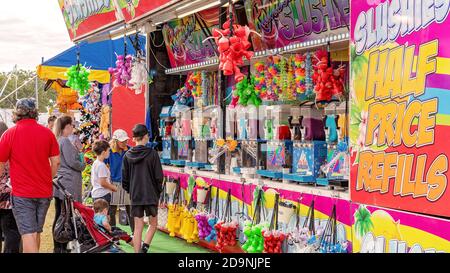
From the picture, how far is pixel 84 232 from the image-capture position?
682 cm

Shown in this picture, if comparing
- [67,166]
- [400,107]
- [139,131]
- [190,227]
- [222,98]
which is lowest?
[190,227]

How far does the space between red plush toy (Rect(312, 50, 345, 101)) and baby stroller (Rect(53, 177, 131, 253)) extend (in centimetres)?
258

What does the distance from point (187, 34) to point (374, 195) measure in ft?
18.3

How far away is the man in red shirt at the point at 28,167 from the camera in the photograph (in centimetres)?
634

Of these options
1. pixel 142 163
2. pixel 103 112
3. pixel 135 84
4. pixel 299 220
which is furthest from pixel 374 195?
pixel 103 112

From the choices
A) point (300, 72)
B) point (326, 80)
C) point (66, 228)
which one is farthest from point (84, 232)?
point (326, 80)

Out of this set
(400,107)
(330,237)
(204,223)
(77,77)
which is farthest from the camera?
(77,77)

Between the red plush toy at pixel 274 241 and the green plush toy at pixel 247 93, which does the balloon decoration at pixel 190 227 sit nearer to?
the green plush toy at pixel 247 93

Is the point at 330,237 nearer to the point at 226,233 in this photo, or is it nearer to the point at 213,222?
the point at 226,233

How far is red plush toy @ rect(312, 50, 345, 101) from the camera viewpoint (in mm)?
6387

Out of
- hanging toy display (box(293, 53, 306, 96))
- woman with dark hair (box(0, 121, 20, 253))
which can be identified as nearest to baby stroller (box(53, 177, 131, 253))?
woman with dark hair (box(0, 121, 20, 253))

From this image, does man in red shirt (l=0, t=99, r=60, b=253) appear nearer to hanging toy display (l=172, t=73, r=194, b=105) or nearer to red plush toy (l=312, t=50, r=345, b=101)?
red plush toy (l=312, t=50, r=345, b=101)

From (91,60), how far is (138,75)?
4.33 meters

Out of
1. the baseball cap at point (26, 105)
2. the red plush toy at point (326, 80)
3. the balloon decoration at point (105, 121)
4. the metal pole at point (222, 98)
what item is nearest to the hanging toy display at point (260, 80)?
the metal pole at point (222, 98)
